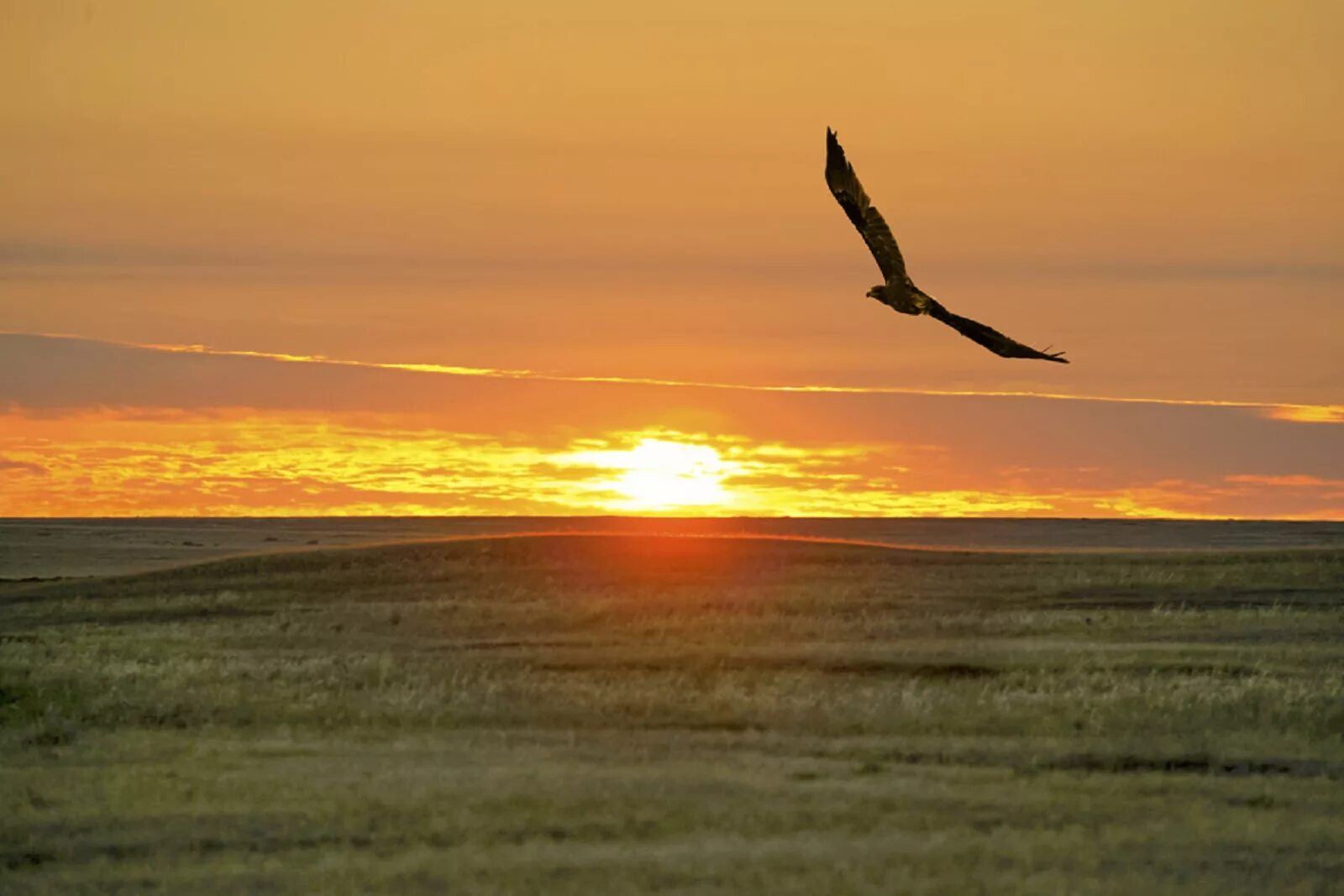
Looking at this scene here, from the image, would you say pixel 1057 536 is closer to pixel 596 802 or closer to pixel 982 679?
pixel 982 679

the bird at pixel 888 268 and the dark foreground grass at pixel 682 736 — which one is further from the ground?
the bird at pixel 888 268

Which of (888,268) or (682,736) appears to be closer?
(888,268)

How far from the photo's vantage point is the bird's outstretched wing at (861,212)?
21.3 meters

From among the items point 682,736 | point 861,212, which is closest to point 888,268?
point 861,212

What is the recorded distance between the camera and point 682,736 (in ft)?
87.2

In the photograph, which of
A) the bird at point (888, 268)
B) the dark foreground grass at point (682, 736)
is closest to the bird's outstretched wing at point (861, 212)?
the bird at point (888, 268)

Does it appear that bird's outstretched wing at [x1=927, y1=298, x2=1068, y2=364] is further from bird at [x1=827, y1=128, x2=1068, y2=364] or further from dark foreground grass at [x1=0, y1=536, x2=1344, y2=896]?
dark foreground grass at [x1=0, y1=536, x2=1344, y2=896]

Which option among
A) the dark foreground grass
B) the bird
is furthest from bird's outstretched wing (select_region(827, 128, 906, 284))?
A: the dark foreground grass

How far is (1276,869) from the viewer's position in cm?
1873

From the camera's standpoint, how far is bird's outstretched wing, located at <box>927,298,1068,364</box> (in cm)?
1812

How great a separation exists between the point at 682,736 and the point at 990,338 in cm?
992

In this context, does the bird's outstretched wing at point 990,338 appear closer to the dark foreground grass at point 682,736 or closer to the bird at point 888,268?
the bird at point 888,268

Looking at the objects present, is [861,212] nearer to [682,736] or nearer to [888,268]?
[888,268]

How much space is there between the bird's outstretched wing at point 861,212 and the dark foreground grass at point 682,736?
6.08 meters
